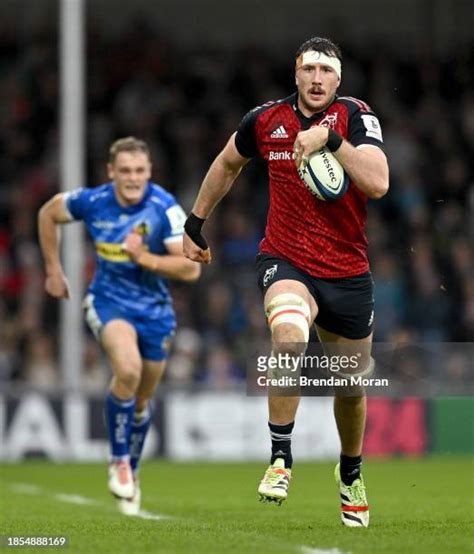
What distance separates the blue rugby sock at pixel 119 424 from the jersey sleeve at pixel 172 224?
1152mm

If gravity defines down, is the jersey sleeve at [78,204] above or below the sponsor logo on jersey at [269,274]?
above

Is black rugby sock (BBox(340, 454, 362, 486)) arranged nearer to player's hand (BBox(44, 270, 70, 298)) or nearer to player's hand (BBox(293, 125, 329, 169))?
player's hand (BBox(293, 125, 329, 169))

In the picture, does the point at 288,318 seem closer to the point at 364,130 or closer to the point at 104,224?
the point at 364,130

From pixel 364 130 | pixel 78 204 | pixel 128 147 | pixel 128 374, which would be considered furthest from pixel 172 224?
pixel 364 130

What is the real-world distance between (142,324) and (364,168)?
3553mm

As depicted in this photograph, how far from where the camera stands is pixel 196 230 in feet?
28.6

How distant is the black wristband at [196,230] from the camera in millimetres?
8695

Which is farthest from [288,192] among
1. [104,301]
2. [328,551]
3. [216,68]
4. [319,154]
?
[216,68]

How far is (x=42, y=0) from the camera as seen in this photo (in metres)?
23.8

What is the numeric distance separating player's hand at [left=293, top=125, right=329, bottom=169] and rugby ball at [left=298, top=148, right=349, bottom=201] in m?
0.06

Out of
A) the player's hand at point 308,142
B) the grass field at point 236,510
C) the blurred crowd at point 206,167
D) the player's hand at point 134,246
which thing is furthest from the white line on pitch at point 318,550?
the blurred crowd at point 206,167

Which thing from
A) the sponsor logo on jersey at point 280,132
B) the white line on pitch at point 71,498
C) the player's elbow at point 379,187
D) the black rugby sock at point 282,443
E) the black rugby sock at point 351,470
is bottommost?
the white line on pitch at point 71,498

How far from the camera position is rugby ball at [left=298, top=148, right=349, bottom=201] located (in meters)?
8.06

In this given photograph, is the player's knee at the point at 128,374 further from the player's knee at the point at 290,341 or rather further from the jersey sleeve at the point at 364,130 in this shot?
the jersey sleeve at the point at 364,130
